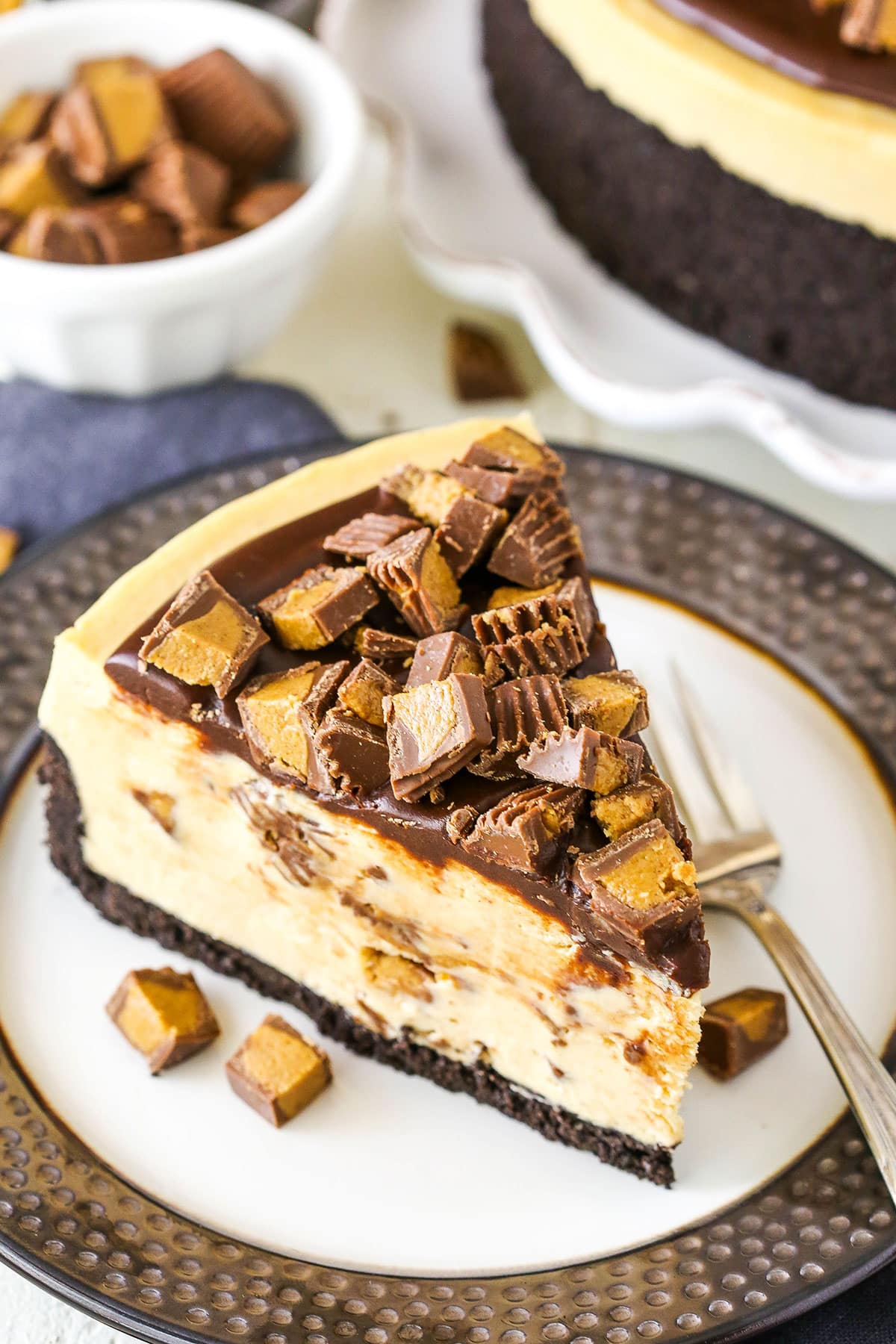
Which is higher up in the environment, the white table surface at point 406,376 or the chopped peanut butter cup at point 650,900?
the chopped peanut butter cup at point 650,900

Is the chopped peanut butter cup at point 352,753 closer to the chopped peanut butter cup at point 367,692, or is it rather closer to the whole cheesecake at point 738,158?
the chopped peanut butter cup at point 367,692

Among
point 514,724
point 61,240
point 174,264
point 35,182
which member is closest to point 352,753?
point 514,724

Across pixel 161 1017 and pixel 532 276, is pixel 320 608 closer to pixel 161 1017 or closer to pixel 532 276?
pixel 161 1017

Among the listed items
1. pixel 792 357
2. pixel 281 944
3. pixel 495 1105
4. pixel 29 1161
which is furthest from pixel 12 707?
pixel 792 357

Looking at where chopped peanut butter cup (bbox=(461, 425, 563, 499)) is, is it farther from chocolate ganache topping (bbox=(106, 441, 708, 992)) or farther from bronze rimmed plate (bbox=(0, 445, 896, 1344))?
bronze rimmed plate (bbox=(0, 445, 896, 1344))

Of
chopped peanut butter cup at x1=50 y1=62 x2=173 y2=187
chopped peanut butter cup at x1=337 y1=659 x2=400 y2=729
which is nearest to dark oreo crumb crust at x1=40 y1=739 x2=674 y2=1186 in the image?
chopped peanut butter cup at x1=337 y1=659 x2=400 y2=729

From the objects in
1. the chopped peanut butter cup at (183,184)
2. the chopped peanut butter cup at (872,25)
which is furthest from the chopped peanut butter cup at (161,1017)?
the chopped peanut butter cup at (872,25)
